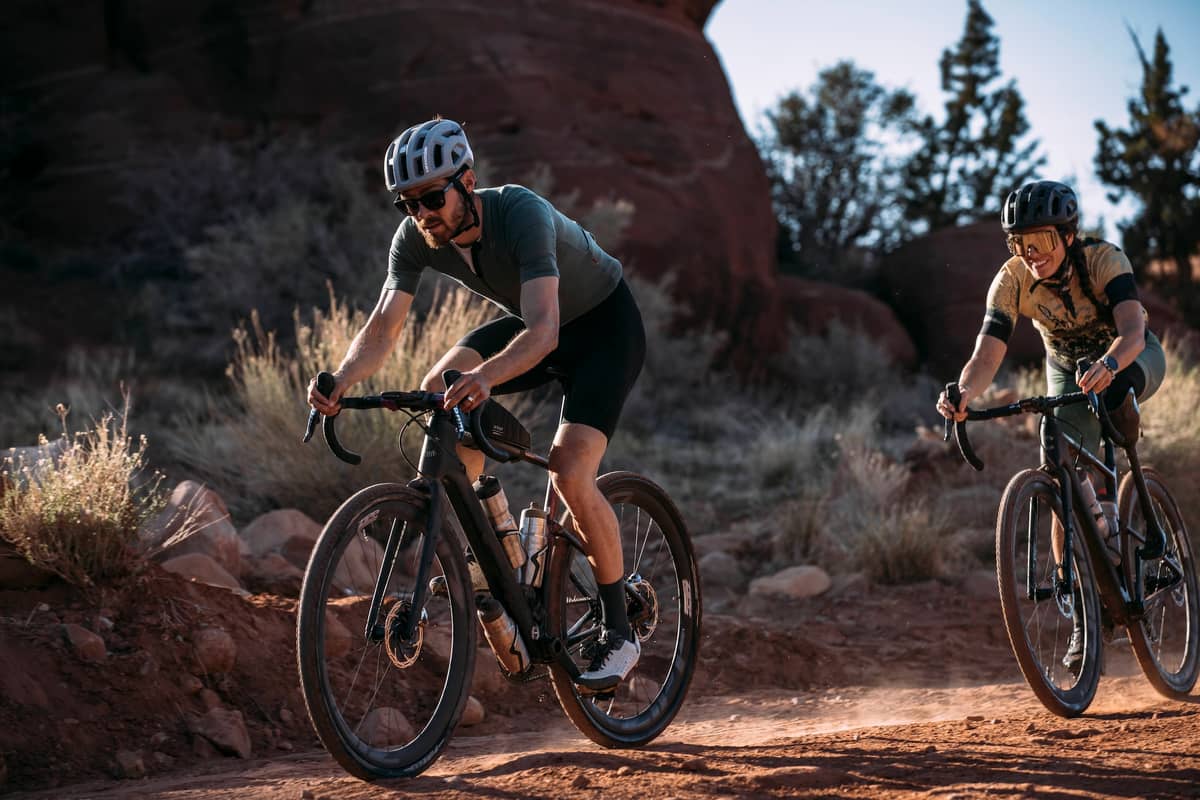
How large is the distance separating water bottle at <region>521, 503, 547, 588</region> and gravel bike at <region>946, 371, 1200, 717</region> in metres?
1.77

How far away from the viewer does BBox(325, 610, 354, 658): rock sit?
5586 mm

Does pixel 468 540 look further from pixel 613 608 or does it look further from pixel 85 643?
pixel 85 643

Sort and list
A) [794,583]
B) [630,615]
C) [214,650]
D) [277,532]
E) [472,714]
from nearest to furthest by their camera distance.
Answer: [630,615], [214,650], [472,714], [277,532], [794,583]

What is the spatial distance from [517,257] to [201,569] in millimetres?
3171

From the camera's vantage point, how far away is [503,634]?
14.1 ft

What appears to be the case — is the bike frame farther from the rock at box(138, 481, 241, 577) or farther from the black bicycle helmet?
the rock at box(138, 481, 241, 577)

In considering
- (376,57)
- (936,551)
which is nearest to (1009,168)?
(376,57)

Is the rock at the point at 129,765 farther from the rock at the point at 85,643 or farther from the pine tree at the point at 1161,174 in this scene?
the pine tree at the point at 1161,174

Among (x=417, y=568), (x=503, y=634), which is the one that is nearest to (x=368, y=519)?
(x=417, y=568)

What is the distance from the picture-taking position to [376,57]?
1950 centimetres

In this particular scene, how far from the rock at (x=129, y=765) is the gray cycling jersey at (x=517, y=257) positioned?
6.76 feet

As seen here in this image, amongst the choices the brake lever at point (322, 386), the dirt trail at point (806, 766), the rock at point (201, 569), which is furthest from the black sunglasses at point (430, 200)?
the rock at point (201, 569)

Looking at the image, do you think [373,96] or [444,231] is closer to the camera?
[444,231]

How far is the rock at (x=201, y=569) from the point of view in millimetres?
6488
